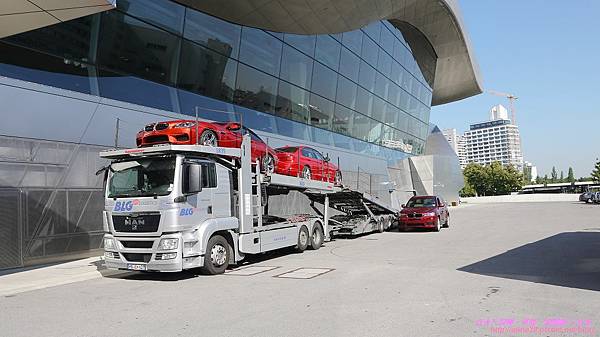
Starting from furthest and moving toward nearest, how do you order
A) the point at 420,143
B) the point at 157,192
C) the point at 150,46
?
the point at 420,143 < the point at 150,46 < the point at 157,192

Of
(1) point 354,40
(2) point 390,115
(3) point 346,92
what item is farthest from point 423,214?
(2) point 390,115

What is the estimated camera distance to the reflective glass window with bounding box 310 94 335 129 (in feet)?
89.6

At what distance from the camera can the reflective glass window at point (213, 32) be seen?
19.3 meters

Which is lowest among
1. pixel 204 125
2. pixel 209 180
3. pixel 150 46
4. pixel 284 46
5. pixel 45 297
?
pixel 45 297

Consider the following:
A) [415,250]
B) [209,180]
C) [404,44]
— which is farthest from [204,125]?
[404,44]

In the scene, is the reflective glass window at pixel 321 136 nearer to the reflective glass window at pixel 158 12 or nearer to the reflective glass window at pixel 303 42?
the reflective glass window at pixel 303 42

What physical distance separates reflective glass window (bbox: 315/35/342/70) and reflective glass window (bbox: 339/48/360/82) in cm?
65

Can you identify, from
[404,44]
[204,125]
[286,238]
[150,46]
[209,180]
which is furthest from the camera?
[404,44]

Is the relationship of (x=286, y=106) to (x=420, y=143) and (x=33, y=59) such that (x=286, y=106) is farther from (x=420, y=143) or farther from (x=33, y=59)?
(x=420, y=143)

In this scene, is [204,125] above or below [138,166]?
above

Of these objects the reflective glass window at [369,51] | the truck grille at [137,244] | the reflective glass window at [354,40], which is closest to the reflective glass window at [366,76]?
the reflective glass window at [369,51]

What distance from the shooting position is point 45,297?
8.62 meters

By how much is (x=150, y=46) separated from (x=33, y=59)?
15.0 ft

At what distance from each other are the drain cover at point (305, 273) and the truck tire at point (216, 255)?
146 centimetres
